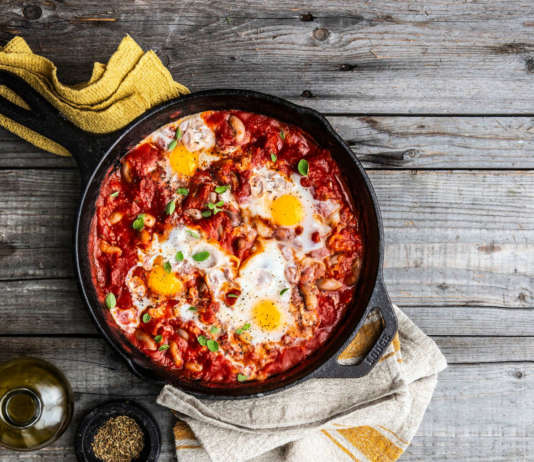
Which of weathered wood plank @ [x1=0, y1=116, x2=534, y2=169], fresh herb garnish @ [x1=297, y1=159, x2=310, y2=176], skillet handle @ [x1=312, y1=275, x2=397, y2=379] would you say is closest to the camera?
skillet handle @ [x1=312, y1=275, x2=397, y2=379]

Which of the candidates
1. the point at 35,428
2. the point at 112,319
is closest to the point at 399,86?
the point at 112,319

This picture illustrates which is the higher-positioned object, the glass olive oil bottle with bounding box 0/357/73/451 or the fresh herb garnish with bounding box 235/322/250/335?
the fresh herb garnish with bounding box 235/322/250/335

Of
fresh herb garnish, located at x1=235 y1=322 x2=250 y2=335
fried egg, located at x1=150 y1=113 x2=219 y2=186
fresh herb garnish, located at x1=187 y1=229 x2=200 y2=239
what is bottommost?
fresh herb garnish, located at x1=235 y1=322 x2=250 y2=335

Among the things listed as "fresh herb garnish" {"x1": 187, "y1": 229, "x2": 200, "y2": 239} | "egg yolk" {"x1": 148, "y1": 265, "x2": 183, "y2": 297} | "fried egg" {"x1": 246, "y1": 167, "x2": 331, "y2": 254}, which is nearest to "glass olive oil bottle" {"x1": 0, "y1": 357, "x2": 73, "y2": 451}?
"egg yolk" {"x1": 148, "y1": 265, "x2": 183, "y2": 297}

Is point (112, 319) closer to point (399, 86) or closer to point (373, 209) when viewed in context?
point (373, 209)

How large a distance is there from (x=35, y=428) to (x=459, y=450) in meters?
2.82

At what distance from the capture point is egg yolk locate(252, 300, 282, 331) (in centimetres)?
345

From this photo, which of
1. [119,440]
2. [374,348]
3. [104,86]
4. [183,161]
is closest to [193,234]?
[183,161]

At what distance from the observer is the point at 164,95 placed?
334 centimetres

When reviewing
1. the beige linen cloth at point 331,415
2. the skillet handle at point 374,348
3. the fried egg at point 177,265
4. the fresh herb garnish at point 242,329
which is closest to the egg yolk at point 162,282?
the fried egg at point 177,265

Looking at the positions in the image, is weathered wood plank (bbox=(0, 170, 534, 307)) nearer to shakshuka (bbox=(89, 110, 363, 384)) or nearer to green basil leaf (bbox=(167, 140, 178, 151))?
shakshuka (bbox=(89, 110, 363, 384))

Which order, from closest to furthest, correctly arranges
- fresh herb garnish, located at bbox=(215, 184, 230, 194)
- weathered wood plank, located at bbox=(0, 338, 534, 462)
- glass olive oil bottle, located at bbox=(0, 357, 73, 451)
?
1. glass olive oil bottle, located at bbox=(0, 357, 73, 451)
2. fresh herb garnish, located at bbox=(215, 184, 230, 194)
3. weathered wood plank, located at bbox=(0, 338, 534, 462)

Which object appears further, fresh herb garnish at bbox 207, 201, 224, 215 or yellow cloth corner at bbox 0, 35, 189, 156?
fresh herb garnish at bbox 207, 201, 224, 215

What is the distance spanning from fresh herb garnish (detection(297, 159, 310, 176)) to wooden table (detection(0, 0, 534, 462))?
0.41 meters
